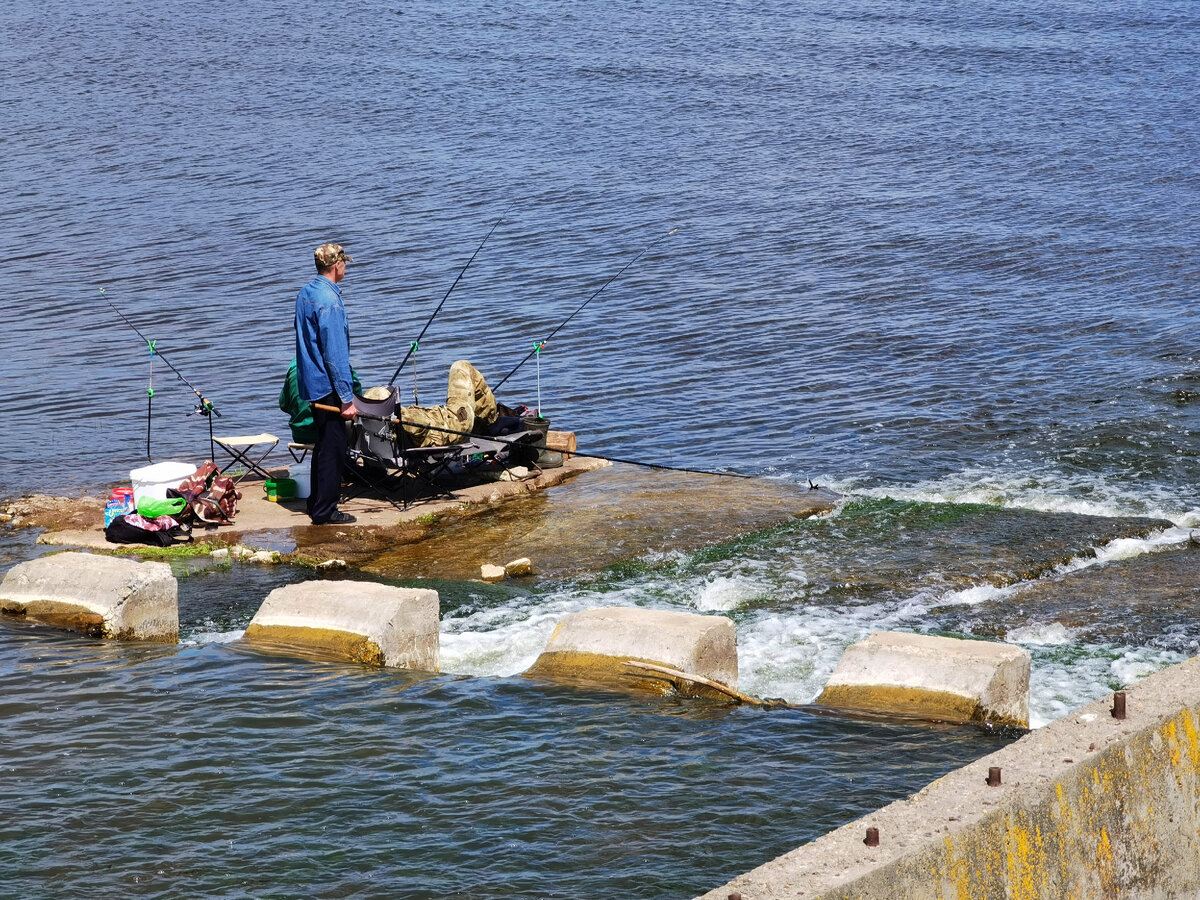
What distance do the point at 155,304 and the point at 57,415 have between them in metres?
4.48

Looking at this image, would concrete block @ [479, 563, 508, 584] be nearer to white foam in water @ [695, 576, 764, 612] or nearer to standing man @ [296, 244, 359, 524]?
white foam in water @ [695, 576, 764, 612]

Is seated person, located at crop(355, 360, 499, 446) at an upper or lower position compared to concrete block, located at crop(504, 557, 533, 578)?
upper

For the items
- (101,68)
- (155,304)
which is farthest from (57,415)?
(101,68)

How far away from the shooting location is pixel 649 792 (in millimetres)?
5258

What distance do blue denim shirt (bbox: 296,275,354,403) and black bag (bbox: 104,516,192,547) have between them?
43.3 inches

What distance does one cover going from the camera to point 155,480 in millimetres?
8859

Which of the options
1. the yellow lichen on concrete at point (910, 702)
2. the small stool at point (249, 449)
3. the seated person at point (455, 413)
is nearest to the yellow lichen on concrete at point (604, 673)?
the yellow lichen on concrete at point (910, 702)

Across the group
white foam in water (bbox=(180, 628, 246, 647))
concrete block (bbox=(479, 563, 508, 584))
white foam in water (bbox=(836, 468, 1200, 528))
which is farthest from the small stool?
white foam in water (bbox=(836, 468, 1200, 528))

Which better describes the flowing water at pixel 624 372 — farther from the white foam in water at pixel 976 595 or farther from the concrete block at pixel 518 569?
the concrete block at pixel 518 569

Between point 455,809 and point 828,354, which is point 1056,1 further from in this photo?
point 455,809

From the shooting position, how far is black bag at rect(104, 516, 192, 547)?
337 inches

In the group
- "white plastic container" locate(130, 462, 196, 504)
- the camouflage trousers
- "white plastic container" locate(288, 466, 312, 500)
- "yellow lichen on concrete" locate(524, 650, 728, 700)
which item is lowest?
"yellow lichen on concrete" locate(524, 650, 728, 700)

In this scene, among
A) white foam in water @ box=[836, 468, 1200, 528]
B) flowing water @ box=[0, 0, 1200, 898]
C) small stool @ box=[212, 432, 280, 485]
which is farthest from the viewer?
small stool @ box=[212, 432, 280, 485]

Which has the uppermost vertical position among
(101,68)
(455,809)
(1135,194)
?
(101,68)
